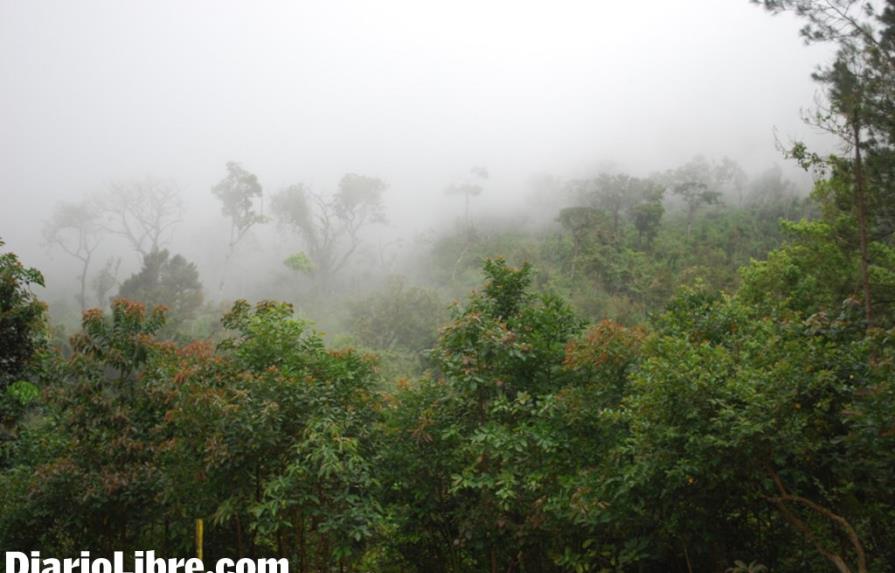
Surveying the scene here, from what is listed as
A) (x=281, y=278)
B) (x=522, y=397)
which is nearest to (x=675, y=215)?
(x=281, y=278)

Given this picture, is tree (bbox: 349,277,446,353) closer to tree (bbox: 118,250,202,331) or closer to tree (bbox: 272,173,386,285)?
tree (bbox: 118,250,202,331)

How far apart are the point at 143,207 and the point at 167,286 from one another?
646 inches

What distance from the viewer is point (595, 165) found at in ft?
192

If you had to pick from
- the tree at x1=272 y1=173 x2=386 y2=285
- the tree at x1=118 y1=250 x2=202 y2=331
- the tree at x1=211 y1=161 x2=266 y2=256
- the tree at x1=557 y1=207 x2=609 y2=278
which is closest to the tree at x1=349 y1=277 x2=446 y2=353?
the tree at x1=557 y1=207 x2=609 y2=278

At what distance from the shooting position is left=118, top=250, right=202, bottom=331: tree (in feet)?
108

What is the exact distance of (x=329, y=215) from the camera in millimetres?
47938

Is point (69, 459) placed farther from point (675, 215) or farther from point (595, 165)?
point (595, 165)

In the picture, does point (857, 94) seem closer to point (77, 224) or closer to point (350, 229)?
point (350, 229)

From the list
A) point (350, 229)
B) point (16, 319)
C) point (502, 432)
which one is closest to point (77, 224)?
point (350, 229)

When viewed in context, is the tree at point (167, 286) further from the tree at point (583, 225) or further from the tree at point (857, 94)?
the tree at point (857, 94)

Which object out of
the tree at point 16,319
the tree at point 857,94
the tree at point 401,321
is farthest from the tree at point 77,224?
the tree at point 857,94

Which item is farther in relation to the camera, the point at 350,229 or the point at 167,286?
the point at 350,229

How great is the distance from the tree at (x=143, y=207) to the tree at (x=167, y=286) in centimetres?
1267

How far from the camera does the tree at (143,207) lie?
46906mm
